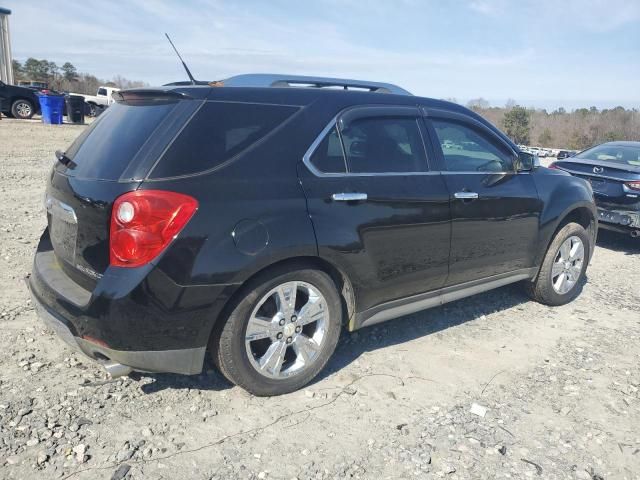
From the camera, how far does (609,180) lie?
24.2 ft

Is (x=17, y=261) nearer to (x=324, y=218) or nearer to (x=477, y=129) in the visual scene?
(x=324, y=218)

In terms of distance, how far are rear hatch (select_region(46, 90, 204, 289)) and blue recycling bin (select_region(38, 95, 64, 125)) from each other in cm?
2053

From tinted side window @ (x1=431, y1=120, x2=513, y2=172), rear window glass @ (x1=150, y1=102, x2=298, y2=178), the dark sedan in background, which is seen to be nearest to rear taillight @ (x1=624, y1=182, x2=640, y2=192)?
the dark sedan in background

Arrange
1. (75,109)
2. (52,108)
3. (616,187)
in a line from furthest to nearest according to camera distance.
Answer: (75,109)
(52,108)
(616,187)

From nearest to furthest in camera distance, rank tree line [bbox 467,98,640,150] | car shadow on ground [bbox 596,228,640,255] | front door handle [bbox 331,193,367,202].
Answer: front door handle [bbox 331,193,367,202]
car shadow on ground [bbox 596,228,640,255]
tree line [bbox 467,98,640,150]

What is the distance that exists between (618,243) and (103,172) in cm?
759

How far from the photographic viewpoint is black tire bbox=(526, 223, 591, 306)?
4891mm

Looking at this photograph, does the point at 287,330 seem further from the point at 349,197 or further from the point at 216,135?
the point at 216,135

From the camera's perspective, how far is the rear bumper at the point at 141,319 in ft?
8.71

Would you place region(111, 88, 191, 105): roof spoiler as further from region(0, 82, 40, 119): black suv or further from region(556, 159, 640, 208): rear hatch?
region(0, 82, 40, 119): black suv

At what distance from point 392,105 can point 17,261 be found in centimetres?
384

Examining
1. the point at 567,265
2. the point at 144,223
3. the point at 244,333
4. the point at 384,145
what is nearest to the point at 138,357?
the point at 244,333

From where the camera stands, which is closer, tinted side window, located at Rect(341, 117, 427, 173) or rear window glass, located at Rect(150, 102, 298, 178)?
rear window glass, located at Rect(150, 102, 298, 178)

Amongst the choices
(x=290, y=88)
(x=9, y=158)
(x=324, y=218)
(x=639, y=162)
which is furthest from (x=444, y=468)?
(x=9, y=158)
